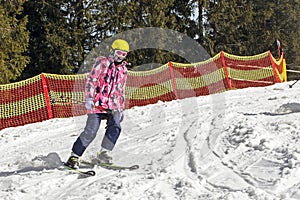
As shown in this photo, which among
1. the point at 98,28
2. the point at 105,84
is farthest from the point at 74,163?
the point at 98,28

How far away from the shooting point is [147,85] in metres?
16.1

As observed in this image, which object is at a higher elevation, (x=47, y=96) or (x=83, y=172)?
(x=47, y=96)

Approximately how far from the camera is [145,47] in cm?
2872

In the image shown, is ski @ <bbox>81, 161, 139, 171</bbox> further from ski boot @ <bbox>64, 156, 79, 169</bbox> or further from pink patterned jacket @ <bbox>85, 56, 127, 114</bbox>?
pink patterned jacket @ <bbox>85, 56, 127, 114</bbox>

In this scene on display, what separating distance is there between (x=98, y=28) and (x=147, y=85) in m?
13.5

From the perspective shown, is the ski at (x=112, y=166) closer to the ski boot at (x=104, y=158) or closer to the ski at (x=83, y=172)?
the ski boot at (x=104, y=158)

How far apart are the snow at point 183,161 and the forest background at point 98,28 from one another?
16702 millimetres

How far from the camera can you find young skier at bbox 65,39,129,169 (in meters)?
6.16

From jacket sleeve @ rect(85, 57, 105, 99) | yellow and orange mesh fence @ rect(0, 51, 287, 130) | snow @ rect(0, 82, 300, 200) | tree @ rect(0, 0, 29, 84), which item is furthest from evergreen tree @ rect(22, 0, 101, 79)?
jacket sleeve @ rect(85, 57, 105, 99)

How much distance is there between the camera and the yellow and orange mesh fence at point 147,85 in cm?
1335

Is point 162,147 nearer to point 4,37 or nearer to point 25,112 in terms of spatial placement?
point 25,112

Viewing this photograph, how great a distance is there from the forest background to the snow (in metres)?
A: 16.7

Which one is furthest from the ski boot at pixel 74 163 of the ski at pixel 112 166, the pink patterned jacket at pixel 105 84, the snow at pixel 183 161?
the pink patterned jacket at pixel 105 84

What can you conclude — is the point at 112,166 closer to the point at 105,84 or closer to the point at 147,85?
the point at 105,84
